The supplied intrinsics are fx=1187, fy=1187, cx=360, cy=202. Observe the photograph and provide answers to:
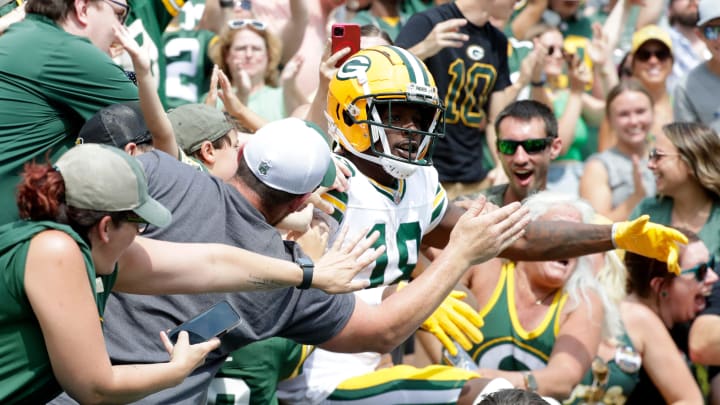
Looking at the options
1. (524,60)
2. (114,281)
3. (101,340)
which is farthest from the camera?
(524,60)

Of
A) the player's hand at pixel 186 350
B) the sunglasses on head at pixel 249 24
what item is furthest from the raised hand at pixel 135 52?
the sunglasses on head at pixel 249 24

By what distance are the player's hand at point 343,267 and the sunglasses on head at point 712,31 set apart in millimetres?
4909

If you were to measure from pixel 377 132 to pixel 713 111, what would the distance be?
166 inches

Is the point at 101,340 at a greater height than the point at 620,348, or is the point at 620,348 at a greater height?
the point at 101,340

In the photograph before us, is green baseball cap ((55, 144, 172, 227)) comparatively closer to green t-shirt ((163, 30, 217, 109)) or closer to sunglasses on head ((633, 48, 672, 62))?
green t-shirt ((163, 30, 217, 109))

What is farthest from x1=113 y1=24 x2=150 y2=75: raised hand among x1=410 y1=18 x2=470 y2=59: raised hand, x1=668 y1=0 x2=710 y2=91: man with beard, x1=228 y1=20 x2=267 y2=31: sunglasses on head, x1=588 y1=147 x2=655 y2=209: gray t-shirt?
x1=668 y1=0 x2=710 y2=91: man with beard

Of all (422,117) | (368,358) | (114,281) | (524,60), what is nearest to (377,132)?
(422,117)

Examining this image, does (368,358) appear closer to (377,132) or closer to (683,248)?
(377,132)

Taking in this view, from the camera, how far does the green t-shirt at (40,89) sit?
448 centimetres

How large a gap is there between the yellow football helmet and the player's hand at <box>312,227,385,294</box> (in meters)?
0.89

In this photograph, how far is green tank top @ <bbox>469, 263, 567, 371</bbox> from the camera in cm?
592

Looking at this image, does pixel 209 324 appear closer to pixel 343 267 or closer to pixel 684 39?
pixel 343 267

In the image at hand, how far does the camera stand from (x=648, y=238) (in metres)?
5.01

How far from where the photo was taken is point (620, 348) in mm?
6117
